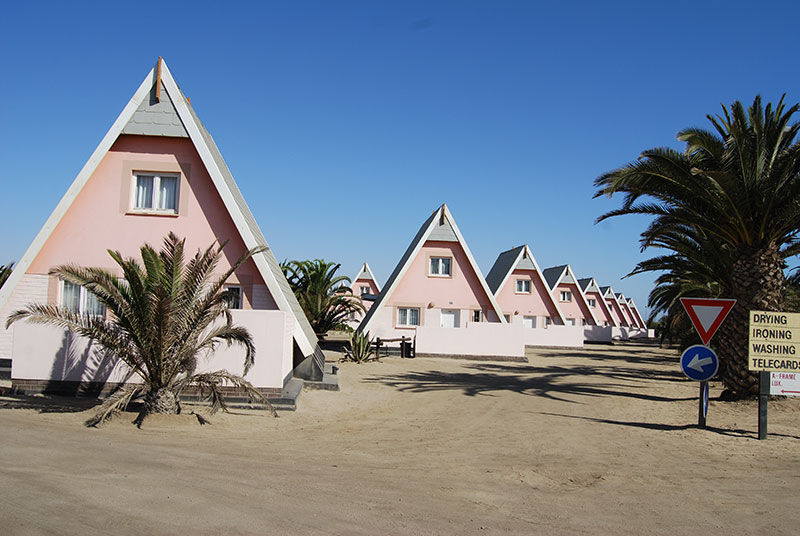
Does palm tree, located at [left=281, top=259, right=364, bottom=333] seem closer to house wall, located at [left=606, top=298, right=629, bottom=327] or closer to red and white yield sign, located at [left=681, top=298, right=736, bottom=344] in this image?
red and white yield sign, located at [left=681, top=298, right=736, bottom=344]

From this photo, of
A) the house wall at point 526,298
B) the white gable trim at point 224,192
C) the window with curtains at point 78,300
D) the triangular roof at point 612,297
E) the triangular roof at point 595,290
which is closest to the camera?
the white gable trim at point 224,192

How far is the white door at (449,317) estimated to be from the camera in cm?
3148

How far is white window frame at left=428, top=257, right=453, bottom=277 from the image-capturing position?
3136 cm

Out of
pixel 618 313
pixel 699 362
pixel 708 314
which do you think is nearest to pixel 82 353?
pixel 699 362

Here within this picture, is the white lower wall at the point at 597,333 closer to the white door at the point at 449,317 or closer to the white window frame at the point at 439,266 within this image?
the white door at the point at 449,317

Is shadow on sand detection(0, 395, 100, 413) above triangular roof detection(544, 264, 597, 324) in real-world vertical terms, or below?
below

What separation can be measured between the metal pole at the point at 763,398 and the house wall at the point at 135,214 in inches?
450

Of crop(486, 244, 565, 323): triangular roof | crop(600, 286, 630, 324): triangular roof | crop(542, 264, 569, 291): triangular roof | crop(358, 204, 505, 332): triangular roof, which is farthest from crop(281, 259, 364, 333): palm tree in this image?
crop(600, 286, 630, 324): triangular roof

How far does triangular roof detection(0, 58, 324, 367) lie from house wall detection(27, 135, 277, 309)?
1.13 feet

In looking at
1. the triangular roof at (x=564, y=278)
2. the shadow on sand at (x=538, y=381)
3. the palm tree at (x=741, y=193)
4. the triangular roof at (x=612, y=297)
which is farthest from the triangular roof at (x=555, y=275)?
the palm tree at (x=741, y=193)

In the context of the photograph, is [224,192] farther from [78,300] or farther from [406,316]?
[406,316]

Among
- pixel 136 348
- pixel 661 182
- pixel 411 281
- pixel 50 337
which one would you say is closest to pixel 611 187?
pixel 661 182

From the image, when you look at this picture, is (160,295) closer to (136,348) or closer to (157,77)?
(136,348)

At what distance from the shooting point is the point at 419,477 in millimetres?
7918
